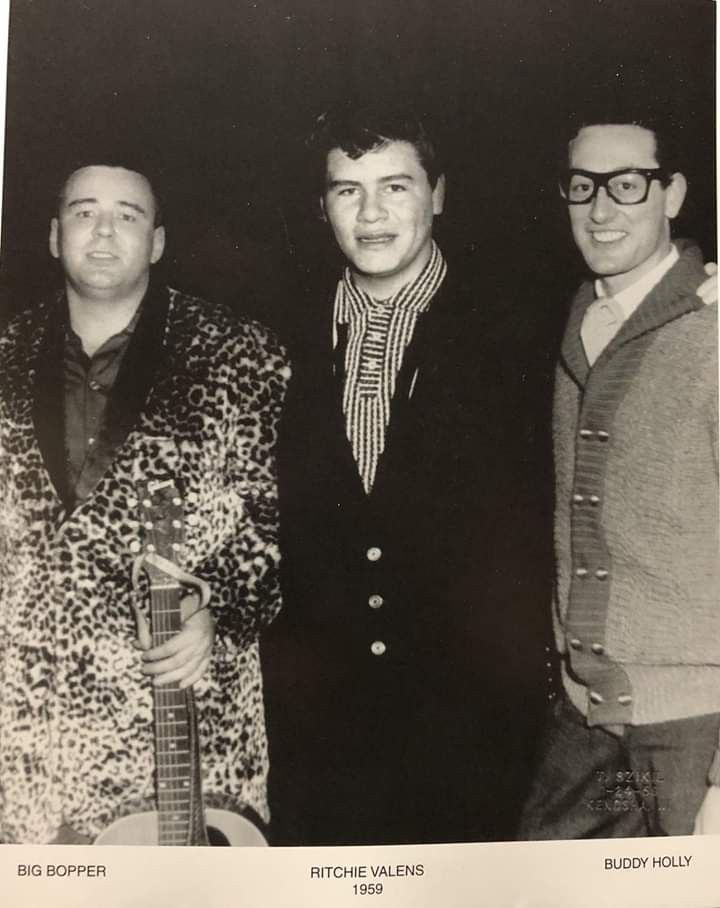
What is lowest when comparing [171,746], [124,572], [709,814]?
[709,814]

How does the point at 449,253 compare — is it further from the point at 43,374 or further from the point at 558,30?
the point at 43,374

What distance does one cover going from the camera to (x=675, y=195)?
1.51 m

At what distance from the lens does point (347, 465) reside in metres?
1.43

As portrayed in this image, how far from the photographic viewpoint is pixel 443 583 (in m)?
1.42

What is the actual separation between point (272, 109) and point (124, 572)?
2.26 ft

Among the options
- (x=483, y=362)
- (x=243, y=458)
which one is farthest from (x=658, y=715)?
(x=243, y=458)

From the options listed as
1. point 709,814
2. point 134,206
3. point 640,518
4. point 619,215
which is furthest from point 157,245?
point 709,814

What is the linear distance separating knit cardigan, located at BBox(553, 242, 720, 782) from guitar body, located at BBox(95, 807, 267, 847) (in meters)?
0.48

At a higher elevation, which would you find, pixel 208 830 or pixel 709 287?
pixel 709 287

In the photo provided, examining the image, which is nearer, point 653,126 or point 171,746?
point 171,746

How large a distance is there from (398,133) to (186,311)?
15.7 inches

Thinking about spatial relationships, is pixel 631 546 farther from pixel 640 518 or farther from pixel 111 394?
pixel 111 394

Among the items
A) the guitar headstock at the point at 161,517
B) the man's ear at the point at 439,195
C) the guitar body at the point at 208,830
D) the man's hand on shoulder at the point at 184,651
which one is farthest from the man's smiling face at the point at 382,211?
the guitar body at the point at 208,830

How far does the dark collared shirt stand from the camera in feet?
4.57
